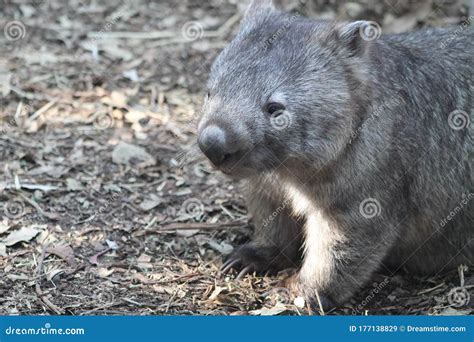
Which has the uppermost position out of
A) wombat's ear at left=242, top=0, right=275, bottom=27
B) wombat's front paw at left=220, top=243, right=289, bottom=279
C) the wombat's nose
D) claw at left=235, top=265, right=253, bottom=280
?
wombat's ear at left=242, top=0, right=275, bottom=27

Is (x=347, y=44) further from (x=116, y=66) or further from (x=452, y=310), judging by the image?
(x=116, y=66)

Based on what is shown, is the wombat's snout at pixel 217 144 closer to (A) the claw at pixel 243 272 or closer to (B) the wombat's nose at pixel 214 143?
(B) the wombat's nose at pixel 214 143

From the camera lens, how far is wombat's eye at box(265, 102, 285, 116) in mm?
5777

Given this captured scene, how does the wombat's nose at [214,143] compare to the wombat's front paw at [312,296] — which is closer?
the wombat's nose at [214,143]

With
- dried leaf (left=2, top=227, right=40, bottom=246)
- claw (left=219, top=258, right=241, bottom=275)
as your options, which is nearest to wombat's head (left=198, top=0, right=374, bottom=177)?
claw (left=219, top=258, right=241, bottom=275)

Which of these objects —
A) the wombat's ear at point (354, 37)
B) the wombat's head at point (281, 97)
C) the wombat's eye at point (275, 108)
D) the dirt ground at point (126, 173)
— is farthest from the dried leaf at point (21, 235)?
the wombat's ear at point (354, 37)

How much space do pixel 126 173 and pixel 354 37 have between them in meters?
2.87

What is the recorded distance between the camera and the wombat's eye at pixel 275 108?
5777 mm

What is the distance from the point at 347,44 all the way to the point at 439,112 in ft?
3.26

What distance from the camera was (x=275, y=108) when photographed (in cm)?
579

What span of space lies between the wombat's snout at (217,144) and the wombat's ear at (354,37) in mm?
1158

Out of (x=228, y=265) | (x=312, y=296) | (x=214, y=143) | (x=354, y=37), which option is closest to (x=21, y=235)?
(x=228, y=265)

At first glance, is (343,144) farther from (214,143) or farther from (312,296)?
(312,296)

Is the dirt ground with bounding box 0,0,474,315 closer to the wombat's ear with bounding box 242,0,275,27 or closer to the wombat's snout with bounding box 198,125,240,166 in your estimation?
the wombat's ear with bounding box 242,0,275,27
